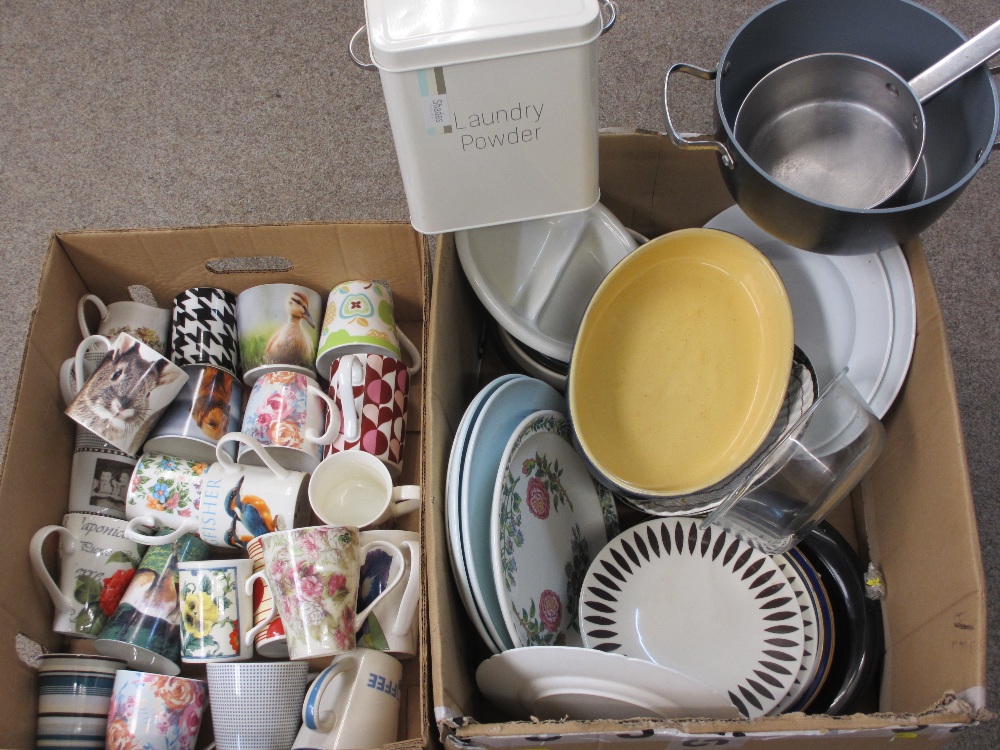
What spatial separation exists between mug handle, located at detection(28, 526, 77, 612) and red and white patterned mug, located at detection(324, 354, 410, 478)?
29 centimetres

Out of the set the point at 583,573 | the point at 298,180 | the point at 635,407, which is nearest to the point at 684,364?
the point at 635,407

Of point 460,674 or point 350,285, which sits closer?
point 460,674

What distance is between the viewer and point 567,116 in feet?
2.28

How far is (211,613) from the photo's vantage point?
0.79 meters

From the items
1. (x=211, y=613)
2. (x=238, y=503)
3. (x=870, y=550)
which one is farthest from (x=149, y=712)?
(x=870, y=550)

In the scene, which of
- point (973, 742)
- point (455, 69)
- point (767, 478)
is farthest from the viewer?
point (973, 742)

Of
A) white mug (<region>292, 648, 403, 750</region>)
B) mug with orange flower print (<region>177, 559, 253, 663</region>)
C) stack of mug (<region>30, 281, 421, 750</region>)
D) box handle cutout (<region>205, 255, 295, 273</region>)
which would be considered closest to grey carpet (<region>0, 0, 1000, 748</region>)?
box handle cutout (<region>205, 255, 295, 273</region>)

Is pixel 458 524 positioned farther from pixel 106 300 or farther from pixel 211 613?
pixel 106 300

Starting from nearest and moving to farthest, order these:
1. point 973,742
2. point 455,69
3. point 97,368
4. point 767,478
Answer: point 455,69
point 767,478
point 97,368
point 973,742

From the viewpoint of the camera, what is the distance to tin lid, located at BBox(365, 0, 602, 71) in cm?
63

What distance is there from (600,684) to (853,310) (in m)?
0.51

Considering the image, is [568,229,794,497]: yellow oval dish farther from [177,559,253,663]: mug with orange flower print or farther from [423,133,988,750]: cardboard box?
[177,559,253,663]: mug with orange flower print

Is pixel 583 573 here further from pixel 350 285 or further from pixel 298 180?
pixel 298 180

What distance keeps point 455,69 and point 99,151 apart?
1.06 meters
